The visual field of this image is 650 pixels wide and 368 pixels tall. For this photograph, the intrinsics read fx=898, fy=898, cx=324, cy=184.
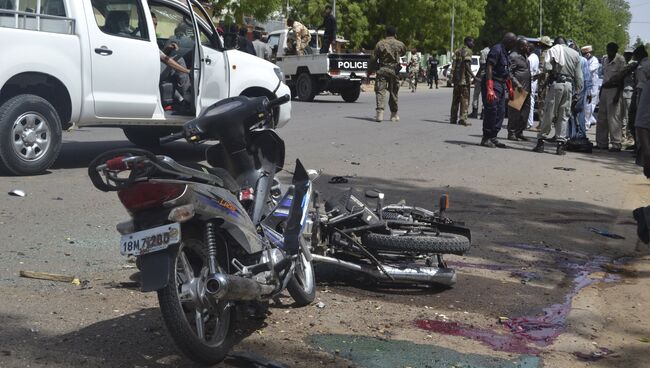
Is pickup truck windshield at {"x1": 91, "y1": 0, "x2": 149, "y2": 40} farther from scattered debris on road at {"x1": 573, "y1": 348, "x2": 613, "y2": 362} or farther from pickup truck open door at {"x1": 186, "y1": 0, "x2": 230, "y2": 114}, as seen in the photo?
scattered debris on road at {"x1": 573, "y1": 348, "x2": 613, "y2": 362}

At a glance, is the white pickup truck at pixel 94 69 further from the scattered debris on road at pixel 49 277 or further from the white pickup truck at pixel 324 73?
the white pickup truck at pixel 324 73

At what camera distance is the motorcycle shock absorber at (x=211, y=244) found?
438 centimetres

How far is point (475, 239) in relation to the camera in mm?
8117

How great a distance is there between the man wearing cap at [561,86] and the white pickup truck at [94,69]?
20.3ft

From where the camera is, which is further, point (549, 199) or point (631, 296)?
point (549, 199)

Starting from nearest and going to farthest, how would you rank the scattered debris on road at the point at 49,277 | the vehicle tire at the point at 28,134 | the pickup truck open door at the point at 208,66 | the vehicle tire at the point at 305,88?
1. the scattered debris on road at the point at 49,277
2. the vehicle tire at the point at 28,134
3. the pickup truck open door at the point at 208,66
4. the vehicle tire at the point at 305,88

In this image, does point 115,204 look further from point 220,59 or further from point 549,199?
point 549,199

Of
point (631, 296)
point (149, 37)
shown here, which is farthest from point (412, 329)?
point (149, 37)

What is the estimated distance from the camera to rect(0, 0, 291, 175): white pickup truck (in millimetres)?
9672

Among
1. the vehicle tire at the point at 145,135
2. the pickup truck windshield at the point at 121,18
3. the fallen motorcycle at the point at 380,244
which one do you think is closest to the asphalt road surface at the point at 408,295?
the fallen motorcycle at the point at 380,244

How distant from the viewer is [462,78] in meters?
18.9

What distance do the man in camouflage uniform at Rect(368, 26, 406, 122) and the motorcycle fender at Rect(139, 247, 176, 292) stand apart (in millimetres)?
15035

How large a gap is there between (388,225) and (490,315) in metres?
1.02

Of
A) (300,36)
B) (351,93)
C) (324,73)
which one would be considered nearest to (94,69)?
(324,73)
